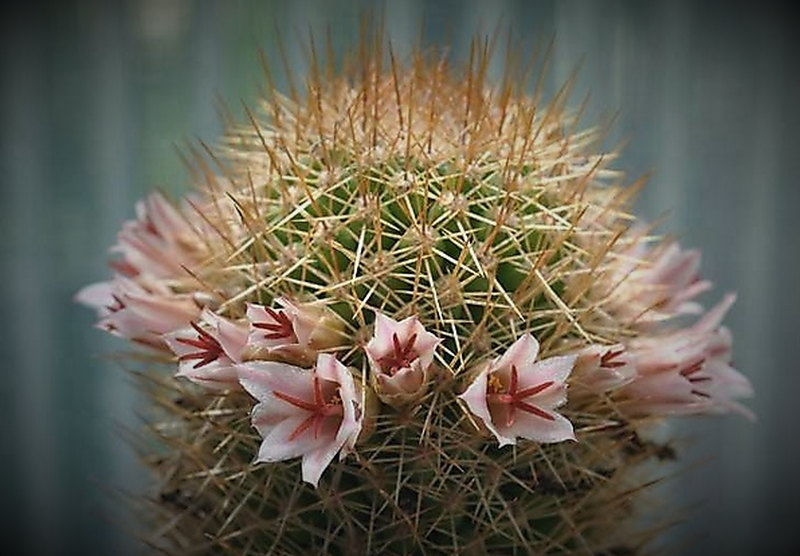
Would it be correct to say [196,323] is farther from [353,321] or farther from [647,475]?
[647,475]

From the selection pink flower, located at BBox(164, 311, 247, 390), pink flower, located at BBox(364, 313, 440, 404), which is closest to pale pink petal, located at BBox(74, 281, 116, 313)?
pink flower, located at BBox(164, 311, 247, 390)

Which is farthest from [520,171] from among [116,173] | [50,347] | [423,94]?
[50,347]

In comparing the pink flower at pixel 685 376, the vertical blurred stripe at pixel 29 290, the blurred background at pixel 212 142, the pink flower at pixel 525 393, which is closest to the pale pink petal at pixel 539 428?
the pink flower at pixel 525 393

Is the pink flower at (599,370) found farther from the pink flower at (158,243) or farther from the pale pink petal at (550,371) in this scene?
the pink flower at (158,243)

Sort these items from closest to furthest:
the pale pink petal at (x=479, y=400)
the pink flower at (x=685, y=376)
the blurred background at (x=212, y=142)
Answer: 1. the pale pink petal at (x=479, y=400)
2. the pink flower at (x=685, y=376)
3. the blurred background at (x=212, y=142)

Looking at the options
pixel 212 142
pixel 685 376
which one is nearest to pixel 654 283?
pixel 685 376

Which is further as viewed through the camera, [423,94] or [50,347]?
[50,347]

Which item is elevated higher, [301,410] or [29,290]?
[301,410]

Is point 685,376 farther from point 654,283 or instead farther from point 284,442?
point 284,442
